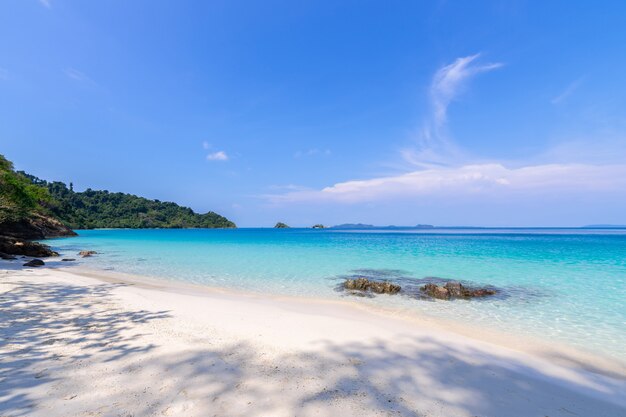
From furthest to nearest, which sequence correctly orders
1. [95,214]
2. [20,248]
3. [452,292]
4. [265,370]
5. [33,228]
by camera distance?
[95,214] < [33,228] < [20,248] < [452,292] < [265,370]

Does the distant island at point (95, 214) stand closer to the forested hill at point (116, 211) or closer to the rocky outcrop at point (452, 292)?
the forested hill at point (116, 211)

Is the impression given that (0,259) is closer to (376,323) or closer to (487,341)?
(376,323)

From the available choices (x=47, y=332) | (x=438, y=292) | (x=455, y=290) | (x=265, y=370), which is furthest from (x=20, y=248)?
(x=455, y=290)

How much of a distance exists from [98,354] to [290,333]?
13.3 ft

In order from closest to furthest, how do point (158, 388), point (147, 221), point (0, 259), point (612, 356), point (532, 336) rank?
1. point (158, 388)
2. point (612, 356)
3. point (532, 336)
4. point (0, 259)
5. point (147, 221)

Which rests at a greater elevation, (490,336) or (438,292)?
(438,292)

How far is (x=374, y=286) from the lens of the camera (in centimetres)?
1426

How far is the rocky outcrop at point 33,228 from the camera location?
41.5 metres

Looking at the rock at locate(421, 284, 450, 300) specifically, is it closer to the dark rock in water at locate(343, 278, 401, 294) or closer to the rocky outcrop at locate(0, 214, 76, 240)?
the dark rock in water at locate(343, 278, 401, 294)

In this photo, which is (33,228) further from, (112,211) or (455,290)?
(112,211)

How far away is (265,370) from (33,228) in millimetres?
67076

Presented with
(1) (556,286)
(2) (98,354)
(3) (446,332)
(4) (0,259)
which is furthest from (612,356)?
(4) (0,259)

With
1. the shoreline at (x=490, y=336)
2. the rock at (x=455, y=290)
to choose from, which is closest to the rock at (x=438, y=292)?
the rock at (x=455, y=290)

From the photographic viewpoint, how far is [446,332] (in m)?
8.02
